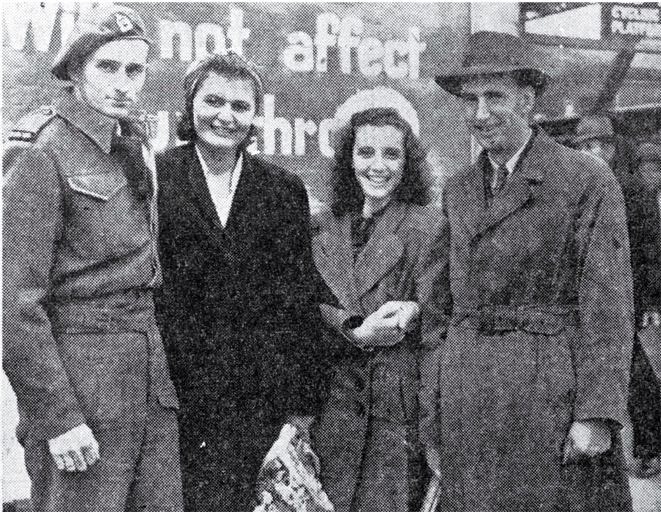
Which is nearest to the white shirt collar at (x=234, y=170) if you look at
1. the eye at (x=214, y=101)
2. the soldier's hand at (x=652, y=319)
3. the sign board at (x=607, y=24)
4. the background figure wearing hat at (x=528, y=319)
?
the eye at (x=214, y=101)

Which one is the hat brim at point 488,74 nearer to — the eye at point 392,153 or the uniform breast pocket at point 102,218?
the eye at point 392,153

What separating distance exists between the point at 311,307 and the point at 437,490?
49 centimetres

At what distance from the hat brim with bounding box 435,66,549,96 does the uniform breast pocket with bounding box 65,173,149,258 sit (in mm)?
735

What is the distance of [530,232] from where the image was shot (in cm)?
179

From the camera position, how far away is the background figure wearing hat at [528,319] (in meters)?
1.71

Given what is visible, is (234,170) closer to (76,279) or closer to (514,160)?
(76,279)

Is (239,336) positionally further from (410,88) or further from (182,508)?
(410,88)

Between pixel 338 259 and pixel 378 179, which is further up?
pixel 378 179

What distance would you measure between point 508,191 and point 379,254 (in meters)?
0.31

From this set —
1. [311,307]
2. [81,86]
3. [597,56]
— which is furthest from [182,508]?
[597,56]

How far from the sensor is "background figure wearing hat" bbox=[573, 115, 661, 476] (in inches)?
92.2

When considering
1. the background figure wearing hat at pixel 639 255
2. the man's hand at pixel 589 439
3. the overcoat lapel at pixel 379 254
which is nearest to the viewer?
the man's hand at pixel 589 439

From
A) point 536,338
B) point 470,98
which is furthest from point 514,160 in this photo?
point 536,338

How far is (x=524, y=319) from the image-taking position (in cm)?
177
